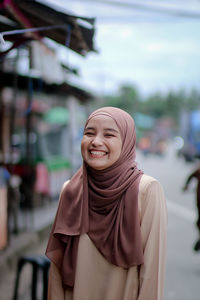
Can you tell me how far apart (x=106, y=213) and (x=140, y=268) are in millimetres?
339

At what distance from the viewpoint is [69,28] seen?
3.03m

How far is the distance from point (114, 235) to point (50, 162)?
6.31 meters

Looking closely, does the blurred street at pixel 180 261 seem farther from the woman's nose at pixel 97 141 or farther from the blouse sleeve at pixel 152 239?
the woman's nose at pixel 97 141

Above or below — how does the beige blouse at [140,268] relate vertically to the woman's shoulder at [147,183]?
below

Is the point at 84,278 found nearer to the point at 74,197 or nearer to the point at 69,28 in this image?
the point at 74,197

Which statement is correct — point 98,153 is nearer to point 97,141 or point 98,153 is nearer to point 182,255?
point 97,141

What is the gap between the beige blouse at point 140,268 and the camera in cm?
190

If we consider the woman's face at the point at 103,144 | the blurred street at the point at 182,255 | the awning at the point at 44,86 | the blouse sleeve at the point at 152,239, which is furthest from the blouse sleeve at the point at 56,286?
the awning at the point at 44,86

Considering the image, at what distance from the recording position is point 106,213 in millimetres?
1986

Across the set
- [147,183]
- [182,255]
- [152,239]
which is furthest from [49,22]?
[182,255]

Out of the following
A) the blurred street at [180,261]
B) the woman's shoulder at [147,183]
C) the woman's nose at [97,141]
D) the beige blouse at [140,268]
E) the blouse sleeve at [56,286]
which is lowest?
the blurred street at [180,261]

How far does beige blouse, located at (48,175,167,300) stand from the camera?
1.90 meters

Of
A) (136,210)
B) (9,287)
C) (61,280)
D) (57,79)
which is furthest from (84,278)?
(57,79)

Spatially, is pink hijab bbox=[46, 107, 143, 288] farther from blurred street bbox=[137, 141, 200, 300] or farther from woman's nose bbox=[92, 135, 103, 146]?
blurred street bbox=[137, 141, 200, 300]
